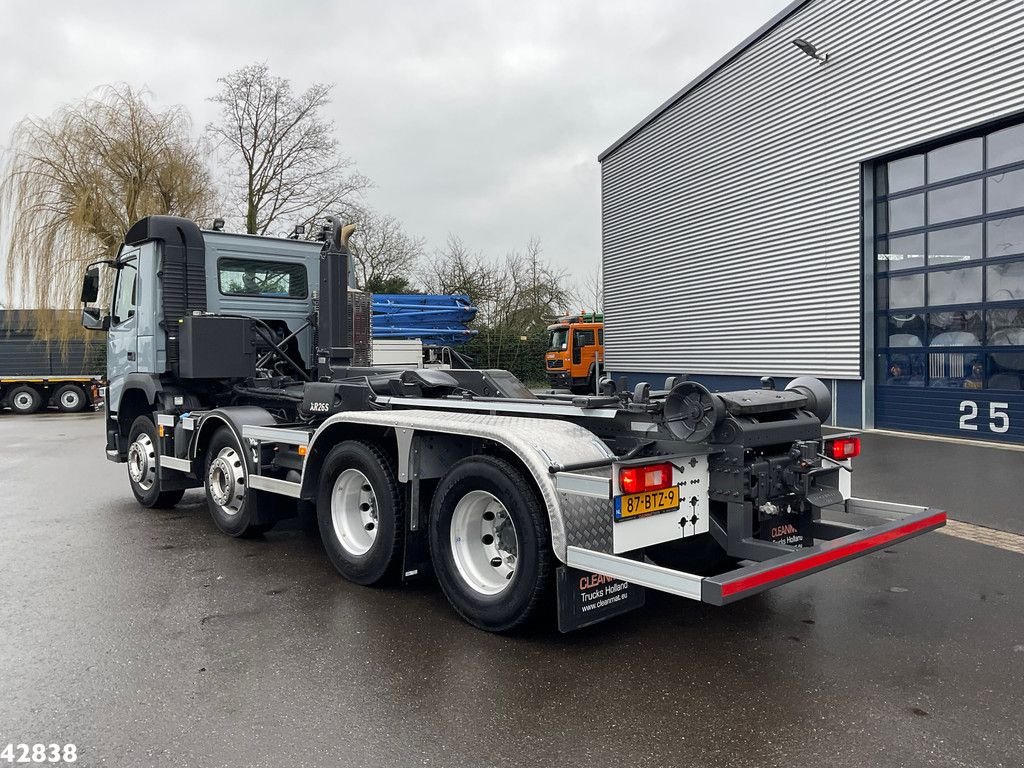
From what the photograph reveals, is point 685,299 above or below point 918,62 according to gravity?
below

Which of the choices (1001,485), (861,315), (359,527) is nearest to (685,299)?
(861,315)

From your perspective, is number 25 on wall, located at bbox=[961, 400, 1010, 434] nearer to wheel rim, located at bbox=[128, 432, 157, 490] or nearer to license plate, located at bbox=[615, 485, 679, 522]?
license plate, located at bbox=[615, 485, 679, 522]

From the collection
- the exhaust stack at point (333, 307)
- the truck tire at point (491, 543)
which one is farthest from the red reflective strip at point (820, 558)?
the exhaust stack at point (333, 307)

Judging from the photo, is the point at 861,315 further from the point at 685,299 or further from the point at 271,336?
the point at 271,336

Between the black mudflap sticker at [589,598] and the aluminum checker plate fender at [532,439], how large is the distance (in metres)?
0.26

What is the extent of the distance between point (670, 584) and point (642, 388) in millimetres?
1188

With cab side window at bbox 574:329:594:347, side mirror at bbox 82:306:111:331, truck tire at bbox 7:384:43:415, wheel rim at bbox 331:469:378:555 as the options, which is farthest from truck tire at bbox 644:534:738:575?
truck tire at bbox 7:384:43:415

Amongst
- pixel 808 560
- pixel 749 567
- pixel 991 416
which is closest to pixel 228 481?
pixel 749 567

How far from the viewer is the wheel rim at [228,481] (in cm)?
703

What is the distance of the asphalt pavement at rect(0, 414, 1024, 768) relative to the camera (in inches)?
132

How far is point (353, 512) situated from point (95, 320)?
5067mm

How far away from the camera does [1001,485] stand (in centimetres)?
905

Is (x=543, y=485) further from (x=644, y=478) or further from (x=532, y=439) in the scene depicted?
(x=644, y=478)

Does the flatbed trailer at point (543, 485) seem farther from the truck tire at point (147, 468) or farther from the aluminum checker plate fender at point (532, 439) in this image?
the truck tire at point (147, 468)
